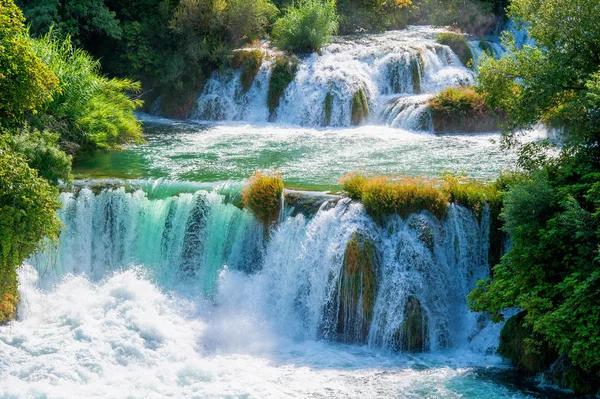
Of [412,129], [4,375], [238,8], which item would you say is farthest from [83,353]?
[238,8]

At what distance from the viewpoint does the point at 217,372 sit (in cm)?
1229

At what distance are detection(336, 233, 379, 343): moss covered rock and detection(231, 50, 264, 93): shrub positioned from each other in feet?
44.6

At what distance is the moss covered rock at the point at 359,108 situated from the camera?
79.7 feet

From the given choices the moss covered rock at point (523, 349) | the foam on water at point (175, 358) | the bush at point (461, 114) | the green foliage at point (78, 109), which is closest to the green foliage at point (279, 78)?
the bush at point (461, 114)

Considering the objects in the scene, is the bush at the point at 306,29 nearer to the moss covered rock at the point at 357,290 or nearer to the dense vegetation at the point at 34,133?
the dense vegetation at the point at 34,133

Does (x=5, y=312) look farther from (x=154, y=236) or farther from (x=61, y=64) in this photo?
(x=61, y=64)

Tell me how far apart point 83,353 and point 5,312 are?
2066mm

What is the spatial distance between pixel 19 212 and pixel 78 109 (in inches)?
284

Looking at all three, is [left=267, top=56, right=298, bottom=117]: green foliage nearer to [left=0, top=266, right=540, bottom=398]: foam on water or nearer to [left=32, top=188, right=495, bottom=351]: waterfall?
[left=32, top=188, right=495, bottom=351]: waterfall

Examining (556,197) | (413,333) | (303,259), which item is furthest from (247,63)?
(556,197)

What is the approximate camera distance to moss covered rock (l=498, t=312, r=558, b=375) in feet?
39.5

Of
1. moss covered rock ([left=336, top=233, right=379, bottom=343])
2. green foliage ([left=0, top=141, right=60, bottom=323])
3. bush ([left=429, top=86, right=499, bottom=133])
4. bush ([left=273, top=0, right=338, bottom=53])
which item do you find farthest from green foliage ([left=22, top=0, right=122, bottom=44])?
moss covered rock ([left=336, top=233, right=379, bottom=343])

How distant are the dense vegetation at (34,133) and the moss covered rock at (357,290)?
5.19 metres

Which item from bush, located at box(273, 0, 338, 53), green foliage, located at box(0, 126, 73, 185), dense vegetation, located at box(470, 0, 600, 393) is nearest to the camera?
dense vegetation, located at box(470, 0, 600, 393)
